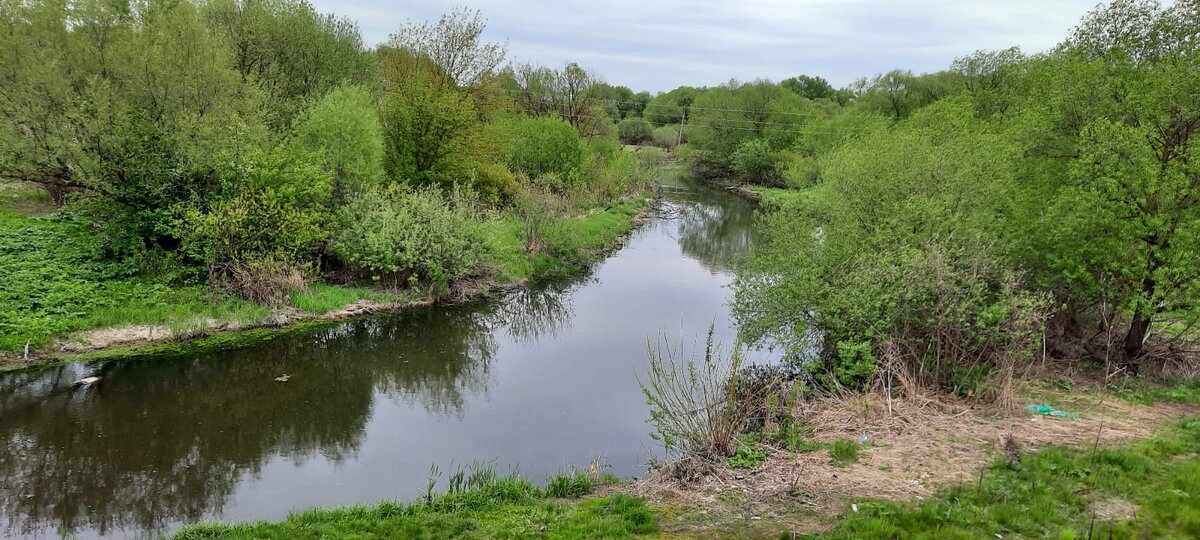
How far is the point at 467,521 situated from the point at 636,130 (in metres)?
74.2

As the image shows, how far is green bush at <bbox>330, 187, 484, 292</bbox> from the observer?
19.3 meters

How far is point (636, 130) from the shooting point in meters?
78.7

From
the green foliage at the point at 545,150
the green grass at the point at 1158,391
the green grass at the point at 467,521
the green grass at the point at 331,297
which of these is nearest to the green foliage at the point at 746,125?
the green foliage at the point at 545,150

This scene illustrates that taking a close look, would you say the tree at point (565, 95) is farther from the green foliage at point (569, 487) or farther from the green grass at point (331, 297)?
the green foliage at point (569, 487)

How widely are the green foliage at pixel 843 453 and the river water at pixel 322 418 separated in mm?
3329

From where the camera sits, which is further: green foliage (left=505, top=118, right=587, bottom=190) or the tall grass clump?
green foliage (left=505, top=118, right=587, bottom=190)

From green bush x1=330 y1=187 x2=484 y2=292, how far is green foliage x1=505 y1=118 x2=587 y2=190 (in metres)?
15.5

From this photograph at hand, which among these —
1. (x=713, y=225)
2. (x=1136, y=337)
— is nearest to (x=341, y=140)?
(x=1136, y=337)

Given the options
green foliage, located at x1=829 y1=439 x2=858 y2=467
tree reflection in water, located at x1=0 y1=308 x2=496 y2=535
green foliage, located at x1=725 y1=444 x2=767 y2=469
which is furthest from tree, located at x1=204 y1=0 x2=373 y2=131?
green foliage, located at x1=829 y1=439 x2=858 y2=467

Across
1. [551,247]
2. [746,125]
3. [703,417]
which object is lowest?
[703,417]

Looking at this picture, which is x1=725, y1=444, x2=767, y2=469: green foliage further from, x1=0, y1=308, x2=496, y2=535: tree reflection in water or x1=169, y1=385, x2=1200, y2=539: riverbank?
x1=0, y1=308, x2=496, y2=535: tree reflection in water

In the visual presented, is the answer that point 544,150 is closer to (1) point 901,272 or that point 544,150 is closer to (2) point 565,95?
(2) point 565,95

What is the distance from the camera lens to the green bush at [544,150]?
118 ft

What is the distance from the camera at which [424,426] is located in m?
12.3
